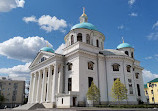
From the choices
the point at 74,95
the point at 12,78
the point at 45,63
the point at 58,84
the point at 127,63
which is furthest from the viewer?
the point at 12,78

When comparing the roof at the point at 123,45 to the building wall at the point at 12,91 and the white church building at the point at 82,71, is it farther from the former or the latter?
the building wall at the point at 12,91

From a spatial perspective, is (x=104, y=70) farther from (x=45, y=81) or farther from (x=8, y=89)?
(x=8, y=89)

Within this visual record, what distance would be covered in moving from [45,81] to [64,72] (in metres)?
6.02

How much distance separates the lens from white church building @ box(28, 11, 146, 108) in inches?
1084

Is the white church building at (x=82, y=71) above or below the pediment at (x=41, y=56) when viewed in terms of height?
below

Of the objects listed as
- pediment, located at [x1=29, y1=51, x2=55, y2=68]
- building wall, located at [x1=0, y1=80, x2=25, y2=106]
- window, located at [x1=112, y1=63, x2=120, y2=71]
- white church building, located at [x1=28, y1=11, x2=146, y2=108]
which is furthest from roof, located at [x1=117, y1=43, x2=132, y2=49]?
building wall, located at [x1=0, y1=80, x2=25, y2=106]

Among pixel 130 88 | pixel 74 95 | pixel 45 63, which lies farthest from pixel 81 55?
pixel 130 88

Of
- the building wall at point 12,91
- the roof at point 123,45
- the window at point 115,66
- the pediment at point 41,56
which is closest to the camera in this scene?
the window at point 115,66

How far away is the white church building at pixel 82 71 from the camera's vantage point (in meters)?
Answer: 27.5

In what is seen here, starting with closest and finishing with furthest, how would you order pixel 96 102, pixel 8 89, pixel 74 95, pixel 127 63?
pixel 74 95 < pixel 96 102 < pixel 127 63 < pixel 8 89

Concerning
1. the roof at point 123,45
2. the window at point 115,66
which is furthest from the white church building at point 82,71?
the roof at point 123,45

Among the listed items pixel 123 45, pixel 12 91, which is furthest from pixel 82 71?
pixel 12 91

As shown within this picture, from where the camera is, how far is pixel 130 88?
31.4 metres

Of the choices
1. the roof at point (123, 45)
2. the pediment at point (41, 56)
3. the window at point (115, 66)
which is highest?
the roof at point (123, 45)
